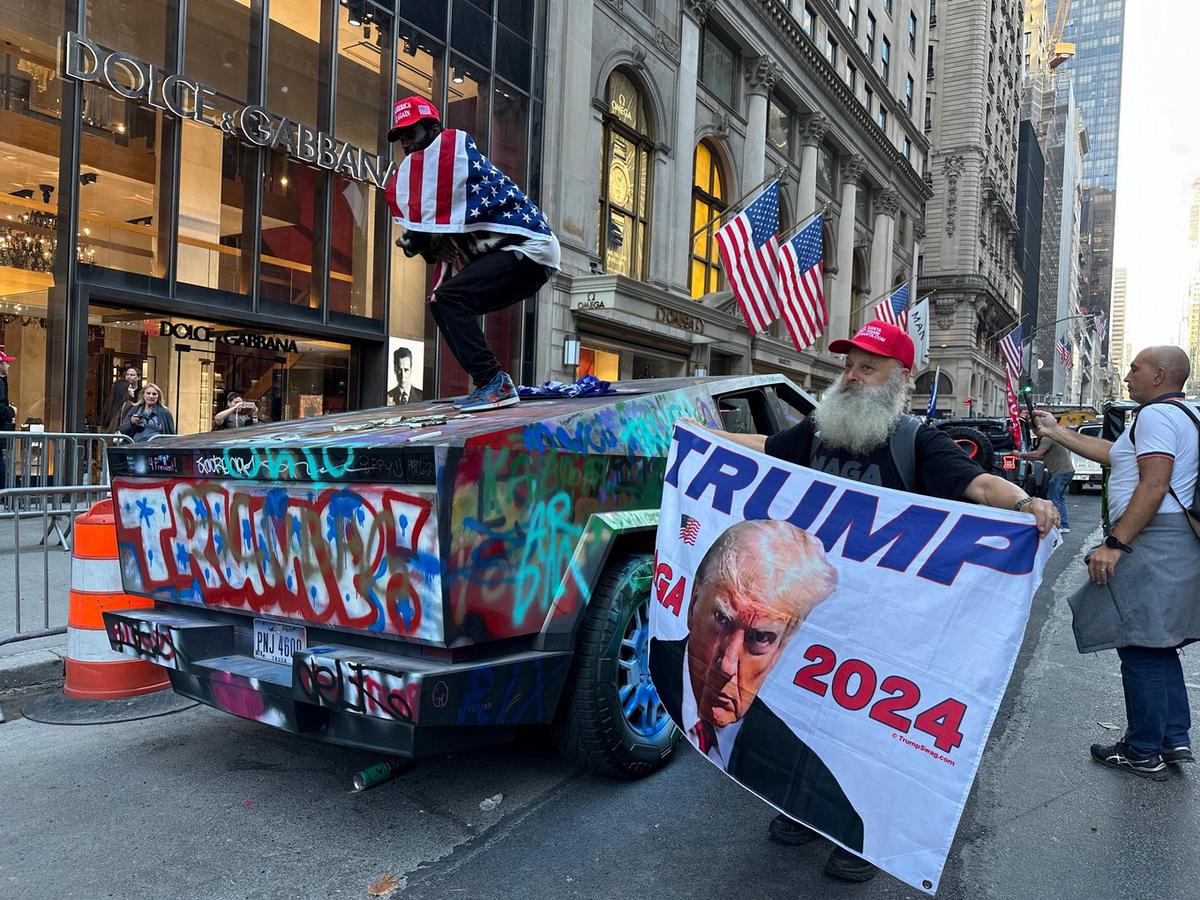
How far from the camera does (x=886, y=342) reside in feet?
9.88

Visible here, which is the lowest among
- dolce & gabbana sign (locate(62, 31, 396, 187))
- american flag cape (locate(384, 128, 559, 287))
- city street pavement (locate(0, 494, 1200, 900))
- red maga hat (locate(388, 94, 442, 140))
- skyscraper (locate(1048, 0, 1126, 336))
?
city street pavement (locate(0, 494, 1200, 900))

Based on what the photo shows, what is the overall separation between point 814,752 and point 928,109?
59890mm

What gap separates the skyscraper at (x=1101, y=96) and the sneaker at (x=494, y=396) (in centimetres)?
20444

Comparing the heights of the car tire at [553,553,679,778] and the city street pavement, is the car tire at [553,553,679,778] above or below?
above

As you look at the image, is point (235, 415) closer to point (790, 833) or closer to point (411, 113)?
point (411, 113)

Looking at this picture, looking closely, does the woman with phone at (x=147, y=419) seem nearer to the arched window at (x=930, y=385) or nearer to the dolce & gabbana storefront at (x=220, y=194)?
the dolce & gabbana storefront at (x=220, y=194)

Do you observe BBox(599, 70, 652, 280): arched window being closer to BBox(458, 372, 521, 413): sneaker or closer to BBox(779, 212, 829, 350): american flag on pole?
BBox(779, 212, 829, 350): american flag on pole

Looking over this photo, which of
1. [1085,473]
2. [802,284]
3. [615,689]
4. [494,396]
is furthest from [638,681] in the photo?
Result: [1085,473]

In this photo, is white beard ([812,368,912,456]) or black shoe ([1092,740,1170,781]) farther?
black shoe ([1092,740,1170,781])

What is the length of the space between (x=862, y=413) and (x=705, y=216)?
72.6ft

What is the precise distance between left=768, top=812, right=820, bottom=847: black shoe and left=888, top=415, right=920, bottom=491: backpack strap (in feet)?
4.03

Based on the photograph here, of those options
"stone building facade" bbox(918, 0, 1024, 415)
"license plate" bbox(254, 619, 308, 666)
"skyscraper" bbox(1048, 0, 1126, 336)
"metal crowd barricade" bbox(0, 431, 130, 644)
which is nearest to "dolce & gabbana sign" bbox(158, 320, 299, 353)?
"metal crowd barricade" bbox(0, 431, 130, 644)

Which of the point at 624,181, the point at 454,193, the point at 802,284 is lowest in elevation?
the point at 454,193

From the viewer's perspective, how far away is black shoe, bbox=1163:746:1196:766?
3828mm
